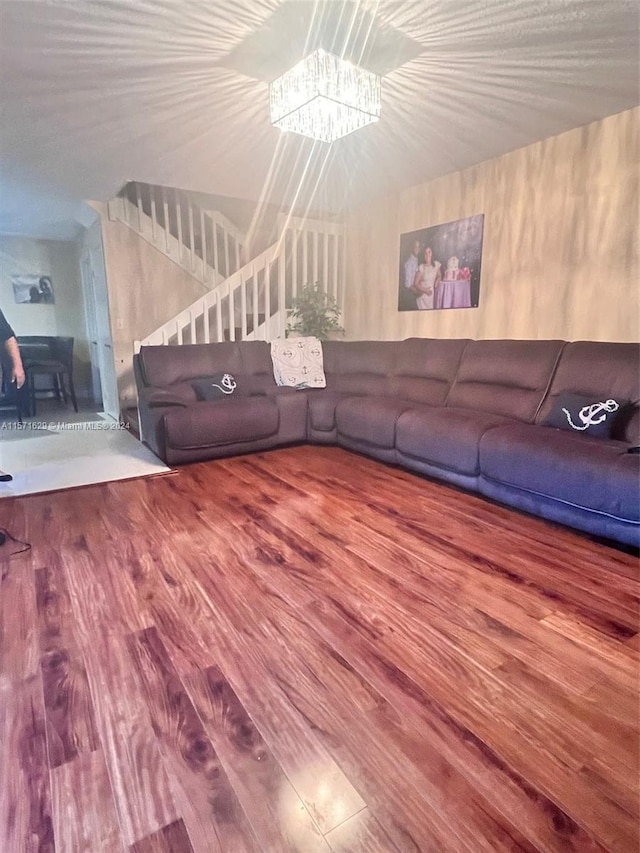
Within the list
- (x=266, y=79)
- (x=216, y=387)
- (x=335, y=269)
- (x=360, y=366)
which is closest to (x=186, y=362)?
(x=216, y=387)

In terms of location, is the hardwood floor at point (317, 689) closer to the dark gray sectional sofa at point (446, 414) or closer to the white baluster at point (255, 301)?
the dark gray sectional sofa at point (446, 414)

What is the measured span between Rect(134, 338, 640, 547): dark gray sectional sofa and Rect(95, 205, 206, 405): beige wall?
109 cm

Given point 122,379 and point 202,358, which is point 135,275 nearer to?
point 122,379

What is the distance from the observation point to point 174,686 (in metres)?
1.28

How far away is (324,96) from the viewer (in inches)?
86.9

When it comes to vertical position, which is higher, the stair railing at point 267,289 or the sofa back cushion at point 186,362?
the stair railing at point 267,289

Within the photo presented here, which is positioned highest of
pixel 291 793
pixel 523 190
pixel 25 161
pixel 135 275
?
pixel 25 161

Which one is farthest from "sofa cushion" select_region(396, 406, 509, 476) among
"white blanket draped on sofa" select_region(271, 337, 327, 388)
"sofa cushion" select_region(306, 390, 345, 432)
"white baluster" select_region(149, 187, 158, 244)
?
"white baluster" select_region(149, 187, 158, 244)

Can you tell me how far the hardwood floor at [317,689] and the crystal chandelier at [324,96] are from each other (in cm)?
216

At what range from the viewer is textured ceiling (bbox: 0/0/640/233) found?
1.93 metres

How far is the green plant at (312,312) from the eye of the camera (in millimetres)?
5039

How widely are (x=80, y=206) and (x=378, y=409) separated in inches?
154

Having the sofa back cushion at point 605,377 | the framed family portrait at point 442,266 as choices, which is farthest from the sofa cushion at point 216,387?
the sofa back cushion at point 605,377

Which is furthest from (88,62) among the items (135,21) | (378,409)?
(378,409)
